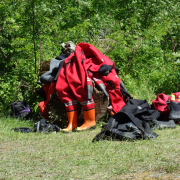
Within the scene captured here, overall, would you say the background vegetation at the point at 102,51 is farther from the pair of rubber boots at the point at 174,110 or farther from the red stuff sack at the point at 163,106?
the red stuff sack at the point at 163,106

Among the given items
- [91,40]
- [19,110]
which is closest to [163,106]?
[19,110]

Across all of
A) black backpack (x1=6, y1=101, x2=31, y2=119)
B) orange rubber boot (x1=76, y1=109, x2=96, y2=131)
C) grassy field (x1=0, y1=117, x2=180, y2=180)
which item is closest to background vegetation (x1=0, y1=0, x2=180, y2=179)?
grassy field (x1=0, y1=117, x2=180, y2=180)

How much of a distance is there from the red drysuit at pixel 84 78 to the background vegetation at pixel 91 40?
1272 mm

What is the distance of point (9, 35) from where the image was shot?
6.66 metres

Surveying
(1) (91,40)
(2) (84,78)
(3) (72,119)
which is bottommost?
(3) (72,119)

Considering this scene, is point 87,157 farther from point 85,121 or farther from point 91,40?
point 91,40

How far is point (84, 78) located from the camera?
458cm

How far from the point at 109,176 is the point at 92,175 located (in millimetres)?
162

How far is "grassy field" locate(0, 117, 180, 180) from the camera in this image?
8.38ft

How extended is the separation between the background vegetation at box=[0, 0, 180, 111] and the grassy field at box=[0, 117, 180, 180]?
2021 millimetres

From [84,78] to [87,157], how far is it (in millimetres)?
1746

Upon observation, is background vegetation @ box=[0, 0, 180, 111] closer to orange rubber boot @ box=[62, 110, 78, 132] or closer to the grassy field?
orange rubber boot @ box=[62, 110, 78, 132]

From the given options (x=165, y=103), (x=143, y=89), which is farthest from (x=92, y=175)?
(x=143, y=89)

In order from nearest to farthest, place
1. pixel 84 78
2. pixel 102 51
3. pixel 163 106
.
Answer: pixel 84 78 → pixel 163 106 → pixel 102 51
